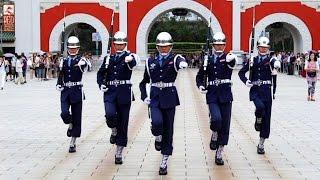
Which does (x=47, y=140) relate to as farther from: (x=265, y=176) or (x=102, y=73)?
(x=265, y=176)

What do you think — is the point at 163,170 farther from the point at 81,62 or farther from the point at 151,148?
the point at 81,62

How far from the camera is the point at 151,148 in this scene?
1129 cm

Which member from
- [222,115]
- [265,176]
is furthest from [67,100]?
[265,176]

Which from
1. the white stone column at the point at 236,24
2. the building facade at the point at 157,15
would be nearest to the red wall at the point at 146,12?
the building facade at the point at 157,15

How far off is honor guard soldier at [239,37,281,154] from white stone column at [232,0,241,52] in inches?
1245

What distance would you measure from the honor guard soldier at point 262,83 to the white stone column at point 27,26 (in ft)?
111

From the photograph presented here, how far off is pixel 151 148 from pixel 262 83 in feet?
7.16

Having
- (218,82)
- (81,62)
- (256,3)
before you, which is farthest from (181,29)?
(218,82)

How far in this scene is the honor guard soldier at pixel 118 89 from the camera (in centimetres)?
981

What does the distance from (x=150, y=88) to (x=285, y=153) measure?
2758mm

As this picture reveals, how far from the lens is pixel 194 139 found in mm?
12367

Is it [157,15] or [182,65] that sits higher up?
[157,15]

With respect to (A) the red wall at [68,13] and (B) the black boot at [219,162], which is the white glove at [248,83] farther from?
(A) the red wall at [68,13]

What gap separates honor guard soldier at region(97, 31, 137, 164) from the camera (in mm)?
9812
